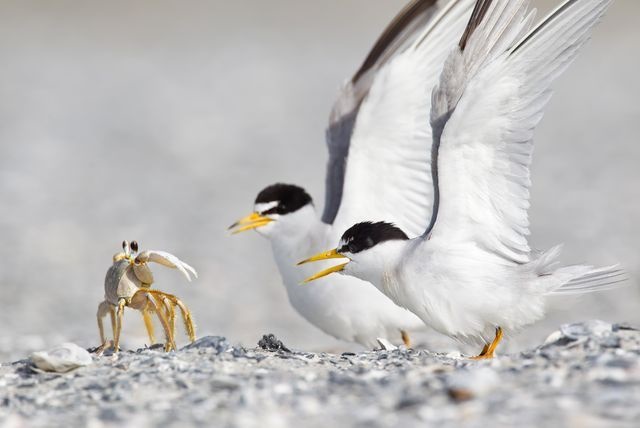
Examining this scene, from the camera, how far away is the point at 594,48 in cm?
2764

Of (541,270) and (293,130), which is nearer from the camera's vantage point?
(541,270)

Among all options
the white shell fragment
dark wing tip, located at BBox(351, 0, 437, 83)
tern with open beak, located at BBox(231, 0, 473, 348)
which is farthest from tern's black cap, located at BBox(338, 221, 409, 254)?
dark wing tip, located at BBox(351, 0, 437, 83)

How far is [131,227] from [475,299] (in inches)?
361

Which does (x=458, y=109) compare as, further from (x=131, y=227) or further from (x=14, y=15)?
(x=14, y=15)

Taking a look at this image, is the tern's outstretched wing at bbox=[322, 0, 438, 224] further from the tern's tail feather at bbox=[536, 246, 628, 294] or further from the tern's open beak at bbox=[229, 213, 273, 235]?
the tern's tail feather at bbox=[536, 246, 628, 294]

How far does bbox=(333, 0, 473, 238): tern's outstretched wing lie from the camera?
7.15 metres

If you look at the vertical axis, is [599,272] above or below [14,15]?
below

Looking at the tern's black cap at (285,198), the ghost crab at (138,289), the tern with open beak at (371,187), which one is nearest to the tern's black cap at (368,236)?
the ghost crab at (138,289)

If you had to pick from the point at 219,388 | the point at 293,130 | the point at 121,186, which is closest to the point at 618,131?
the point at 293,130

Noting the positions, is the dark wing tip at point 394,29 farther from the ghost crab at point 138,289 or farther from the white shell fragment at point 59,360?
the white shell fragment at point 59,360

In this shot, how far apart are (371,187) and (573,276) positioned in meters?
2.06

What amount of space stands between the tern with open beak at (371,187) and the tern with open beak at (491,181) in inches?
56.1

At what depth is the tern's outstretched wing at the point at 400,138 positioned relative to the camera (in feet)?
23.5

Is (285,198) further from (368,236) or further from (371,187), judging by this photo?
(368,236)
